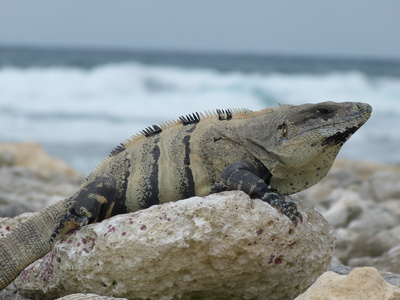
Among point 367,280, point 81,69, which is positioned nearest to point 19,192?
point 367,280

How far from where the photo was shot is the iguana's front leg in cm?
596

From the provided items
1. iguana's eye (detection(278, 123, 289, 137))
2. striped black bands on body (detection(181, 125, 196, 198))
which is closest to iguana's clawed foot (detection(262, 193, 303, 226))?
iguana's eye (detection(278, 123, 289, 137))

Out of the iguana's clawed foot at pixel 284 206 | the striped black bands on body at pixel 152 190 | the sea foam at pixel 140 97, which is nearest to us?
the iguana's clawed foot at pixel 284 206

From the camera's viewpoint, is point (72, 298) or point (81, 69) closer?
point (72, 298)

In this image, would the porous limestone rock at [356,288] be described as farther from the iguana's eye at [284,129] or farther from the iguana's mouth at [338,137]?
the iguana's eye at [284,129]

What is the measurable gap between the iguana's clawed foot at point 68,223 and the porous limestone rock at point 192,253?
0.09 metres

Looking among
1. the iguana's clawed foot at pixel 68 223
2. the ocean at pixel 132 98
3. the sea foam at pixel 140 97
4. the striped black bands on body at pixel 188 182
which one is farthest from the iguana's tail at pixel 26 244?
the sea foam at pixel 140 97

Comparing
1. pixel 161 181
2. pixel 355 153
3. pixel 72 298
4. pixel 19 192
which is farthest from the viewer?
pixel 355 153

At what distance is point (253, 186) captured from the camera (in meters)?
6.04

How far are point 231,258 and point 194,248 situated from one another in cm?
33

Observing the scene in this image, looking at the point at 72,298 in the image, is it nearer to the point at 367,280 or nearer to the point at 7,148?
the point at 367,280

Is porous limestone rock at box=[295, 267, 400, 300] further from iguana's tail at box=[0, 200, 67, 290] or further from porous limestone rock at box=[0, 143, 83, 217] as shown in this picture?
porous limestone rock at box=[0, 143, 83, 217]

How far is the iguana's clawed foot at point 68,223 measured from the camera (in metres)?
6.27

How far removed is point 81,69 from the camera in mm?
49344
